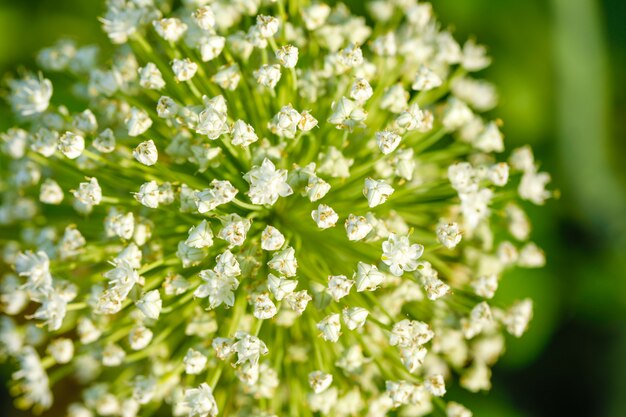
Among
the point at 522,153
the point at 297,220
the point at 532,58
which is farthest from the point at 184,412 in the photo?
the point at 532,58

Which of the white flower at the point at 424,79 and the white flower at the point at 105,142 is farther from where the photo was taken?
the white flower at the point at 424,79

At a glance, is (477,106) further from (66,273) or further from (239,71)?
(66,273)

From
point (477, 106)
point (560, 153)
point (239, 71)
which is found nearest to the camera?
point (239, 71)

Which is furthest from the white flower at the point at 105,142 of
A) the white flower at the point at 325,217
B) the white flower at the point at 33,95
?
the white flower at the point at 325,217

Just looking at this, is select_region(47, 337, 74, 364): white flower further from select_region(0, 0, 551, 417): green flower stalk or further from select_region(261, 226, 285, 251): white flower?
select_region(261, 226, 285, 251): white flower

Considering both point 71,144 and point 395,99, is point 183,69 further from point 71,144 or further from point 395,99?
point 395,99

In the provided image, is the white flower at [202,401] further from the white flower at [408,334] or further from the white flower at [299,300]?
the white flower at [408,334]

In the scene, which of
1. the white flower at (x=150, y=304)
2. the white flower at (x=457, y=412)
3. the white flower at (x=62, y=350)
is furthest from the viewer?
the white flower at (x=62, y=350)
